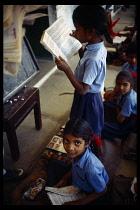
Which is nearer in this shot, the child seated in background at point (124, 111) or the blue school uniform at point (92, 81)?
the blue school uniform at point (92, 81)

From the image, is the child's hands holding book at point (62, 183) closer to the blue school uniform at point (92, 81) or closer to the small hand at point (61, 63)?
the blue school uniform at point (92, 81)

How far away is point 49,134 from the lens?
2592 millimetres

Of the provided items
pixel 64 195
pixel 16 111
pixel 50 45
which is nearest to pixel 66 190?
pixel 64 195

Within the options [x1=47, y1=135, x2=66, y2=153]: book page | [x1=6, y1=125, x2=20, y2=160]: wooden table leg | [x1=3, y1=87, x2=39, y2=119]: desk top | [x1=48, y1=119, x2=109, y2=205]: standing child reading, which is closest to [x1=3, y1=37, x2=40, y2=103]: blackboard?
[x1=3, y1=87, x2=39, y2=119]: desk top

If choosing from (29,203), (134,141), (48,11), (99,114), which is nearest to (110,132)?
(134,141)

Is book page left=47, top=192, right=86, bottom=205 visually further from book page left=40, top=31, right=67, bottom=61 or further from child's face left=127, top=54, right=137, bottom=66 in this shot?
child's face left=127, top=54, right=137, bottom=66

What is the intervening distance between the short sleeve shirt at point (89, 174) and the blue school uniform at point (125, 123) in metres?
1.02

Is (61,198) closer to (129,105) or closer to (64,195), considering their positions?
(64,195)

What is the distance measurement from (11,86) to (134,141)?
154 centimetres

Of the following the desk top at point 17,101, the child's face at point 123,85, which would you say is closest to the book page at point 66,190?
the desk top at point 17,101

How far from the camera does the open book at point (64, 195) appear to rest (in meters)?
1.48

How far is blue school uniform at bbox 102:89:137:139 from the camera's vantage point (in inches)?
89.9

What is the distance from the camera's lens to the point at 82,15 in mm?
1256

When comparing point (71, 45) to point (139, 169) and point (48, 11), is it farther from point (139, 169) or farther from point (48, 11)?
point (48, 11)
